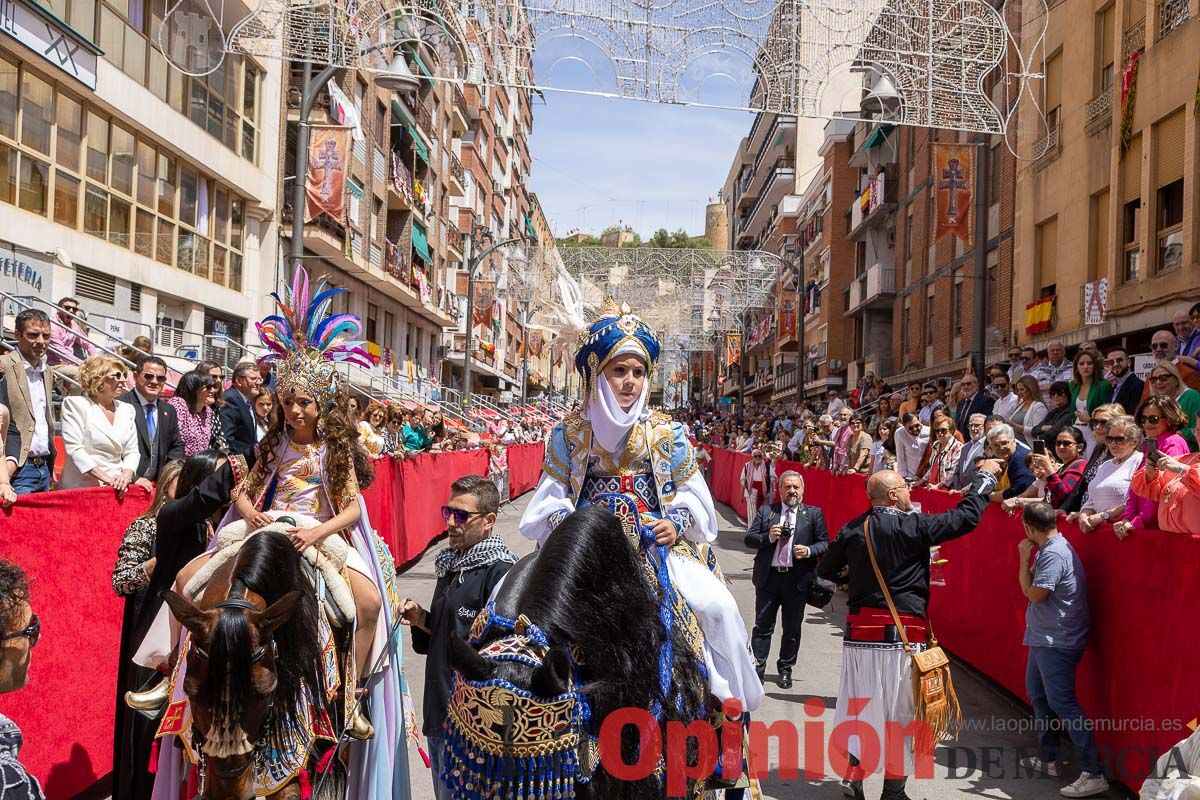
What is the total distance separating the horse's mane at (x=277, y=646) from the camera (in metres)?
3.31

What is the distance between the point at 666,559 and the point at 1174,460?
3.99 m

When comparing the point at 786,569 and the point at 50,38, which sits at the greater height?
the point at 50,38

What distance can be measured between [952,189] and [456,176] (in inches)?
1344

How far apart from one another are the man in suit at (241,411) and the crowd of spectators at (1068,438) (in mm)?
6322

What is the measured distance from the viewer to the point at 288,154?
26906mm

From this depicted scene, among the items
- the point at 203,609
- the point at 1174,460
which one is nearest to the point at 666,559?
the point at 203,609

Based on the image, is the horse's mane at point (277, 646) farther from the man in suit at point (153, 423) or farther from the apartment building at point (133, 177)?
the apartment building at point (133, 177)

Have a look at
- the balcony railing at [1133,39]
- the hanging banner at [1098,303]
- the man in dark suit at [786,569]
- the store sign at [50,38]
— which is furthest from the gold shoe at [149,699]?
the balcony railing at [1133,39]

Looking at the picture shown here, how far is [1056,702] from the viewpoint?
6.30 metres

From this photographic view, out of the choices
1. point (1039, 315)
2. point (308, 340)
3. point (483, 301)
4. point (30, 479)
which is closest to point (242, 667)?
point (308, 340)

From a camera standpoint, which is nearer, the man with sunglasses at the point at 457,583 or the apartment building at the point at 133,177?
the man with sunglasses at the point at 457,583

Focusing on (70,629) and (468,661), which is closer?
(468,661)

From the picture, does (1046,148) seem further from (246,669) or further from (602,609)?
(246,669)

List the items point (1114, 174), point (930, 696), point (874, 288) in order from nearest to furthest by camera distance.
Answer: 1. point (930, 696)
2. point (1114, 174)
3. point (874, 288)
